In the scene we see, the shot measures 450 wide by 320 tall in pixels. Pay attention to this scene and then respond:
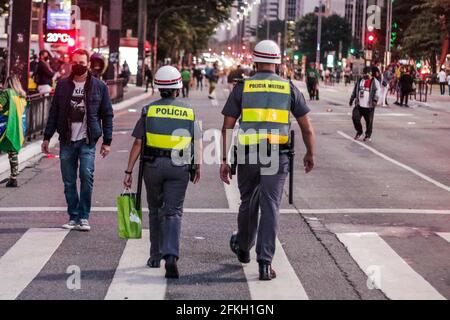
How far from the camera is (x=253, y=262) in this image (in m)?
10.1

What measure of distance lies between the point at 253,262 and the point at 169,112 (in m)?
1.66

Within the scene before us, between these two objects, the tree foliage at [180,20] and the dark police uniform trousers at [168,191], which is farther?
the tree foliage at [180,20]

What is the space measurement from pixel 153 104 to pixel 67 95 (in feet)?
8.21

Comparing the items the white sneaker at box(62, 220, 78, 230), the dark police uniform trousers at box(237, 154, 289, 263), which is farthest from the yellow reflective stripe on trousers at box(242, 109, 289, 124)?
the white sneaker at box(62, 220, 78, 230)

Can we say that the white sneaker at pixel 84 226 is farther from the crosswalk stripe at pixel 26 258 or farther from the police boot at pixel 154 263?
the police boot at pixel 154 263

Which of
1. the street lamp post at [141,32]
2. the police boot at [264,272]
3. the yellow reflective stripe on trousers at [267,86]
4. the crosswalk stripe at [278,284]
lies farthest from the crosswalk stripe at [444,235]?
the street lamp post at [141,32]

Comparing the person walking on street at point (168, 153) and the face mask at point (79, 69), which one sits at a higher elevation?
the face mask at point (79, 69)

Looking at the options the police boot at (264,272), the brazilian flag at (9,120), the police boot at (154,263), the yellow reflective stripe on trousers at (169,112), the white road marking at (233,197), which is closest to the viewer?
the police boot at (264,272)

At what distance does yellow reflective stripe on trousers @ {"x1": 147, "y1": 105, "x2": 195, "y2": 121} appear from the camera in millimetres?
9453

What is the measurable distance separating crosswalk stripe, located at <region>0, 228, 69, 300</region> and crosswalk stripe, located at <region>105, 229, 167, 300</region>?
2.33ft

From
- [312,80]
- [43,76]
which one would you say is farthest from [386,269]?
[312,80]

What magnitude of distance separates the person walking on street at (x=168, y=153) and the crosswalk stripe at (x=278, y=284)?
28.7 inches

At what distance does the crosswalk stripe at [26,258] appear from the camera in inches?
349

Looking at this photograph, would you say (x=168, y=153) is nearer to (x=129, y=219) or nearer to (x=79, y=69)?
(x=129, y=219)
